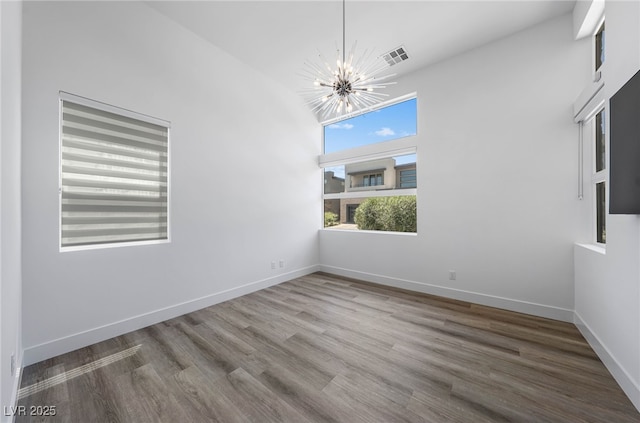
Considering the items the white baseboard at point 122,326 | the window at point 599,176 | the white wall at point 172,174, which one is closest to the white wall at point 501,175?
the window at point 599,176

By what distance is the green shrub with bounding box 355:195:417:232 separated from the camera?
3.96 m

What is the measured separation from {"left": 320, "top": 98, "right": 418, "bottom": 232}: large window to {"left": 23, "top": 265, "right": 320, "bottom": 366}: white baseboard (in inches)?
84.6

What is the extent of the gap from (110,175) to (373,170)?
12.0 feet

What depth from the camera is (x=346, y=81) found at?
2.28m

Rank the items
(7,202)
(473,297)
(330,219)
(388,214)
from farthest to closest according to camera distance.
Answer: (330,219) → (388,214) → (473,297) → (7,202)

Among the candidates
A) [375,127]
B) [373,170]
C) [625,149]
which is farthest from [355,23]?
[625,149]

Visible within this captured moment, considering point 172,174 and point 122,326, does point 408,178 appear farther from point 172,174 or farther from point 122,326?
point 122,326

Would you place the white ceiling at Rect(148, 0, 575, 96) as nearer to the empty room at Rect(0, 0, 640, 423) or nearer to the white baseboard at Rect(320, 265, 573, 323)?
the empty room at Rect(0, 0, 640, 423)

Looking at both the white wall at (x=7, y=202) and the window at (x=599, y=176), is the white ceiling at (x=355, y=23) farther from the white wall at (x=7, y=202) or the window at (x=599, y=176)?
the white wall at (x=7, y=202)

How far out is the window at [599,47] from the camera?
2388 mm

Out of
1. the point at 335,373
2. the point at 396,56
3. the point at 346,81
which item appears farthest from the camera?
the point at 396,56

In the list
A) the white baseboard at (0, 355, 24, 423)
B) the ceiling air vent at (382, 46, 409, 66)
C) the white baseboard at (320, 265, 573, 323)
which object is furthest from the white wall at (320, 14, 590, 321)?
the white baseboard at (0, 355, 24, 423)

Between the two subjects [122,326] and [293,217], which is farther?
[293,217]

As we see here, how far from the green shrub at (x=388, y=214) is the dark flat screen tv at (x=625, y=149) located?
2291 millimetres
